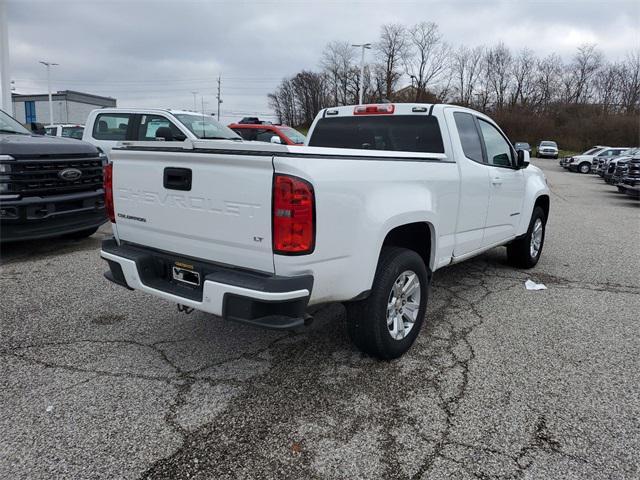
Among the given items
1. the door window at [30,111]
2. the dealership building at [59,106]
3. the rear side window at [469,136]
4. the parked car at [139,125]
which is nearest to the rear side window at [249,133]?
the parked car at [139,125]

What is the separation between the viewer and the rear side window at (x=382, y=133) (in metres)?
4.35

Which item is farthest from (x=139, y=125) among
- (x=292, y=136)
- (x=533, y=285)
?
(x=533, y=285)

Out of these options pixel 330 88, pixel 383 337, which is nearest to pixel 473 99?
pixel 330 88

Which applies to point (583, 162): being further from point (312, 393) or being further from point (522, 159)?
point (312, 393)

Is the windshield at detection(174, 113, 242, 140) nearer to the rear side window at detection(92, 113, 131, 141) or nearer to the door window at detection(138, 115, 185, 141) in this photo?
the door window at detection(138, 115, 185, 141)

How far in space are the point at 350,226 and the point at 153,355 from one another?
177 centimetres

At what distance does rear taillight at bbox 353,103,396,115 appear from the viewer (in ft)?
15.1

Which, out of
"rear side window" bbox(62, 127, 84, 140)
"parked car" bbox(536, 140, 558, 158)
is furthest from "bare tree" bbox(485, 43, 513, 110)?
"rear side window" bbox(62, 127, 84, 140)

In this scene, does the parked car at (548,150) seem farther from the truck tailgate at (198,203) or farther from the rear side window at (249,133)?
the truck tailgate at (198,203)

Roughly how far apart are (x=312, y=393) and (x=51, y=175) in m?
4.68

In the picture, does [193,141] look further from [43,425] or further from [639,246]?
[639,246]

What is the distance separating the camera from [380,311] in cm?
322

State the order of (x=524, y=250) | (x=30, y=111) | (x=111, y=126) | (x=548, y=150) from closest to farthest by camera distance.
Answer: (x=524, y=250) < (x=111, y=126) < (x=548, y=150) < (x=30, y=111)

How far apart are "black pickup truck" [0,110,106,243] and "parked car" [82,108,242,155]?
8.55 ft
